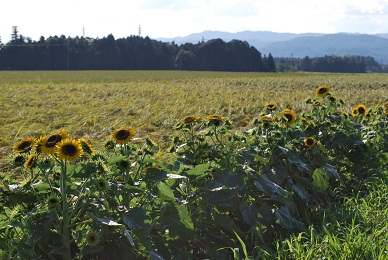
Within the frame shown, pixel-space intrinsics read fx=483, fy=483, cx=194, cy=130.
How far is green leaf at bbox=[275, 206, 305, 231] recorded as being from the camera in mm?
3451

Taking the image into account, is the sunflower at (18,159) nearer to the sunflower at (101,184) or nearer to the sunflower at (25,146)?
the sunflower at (25,146)

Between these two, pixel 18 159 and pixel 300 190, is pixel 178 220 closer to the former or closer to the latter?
pixel 18 159

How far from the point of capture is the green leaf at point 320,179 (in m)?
4.12

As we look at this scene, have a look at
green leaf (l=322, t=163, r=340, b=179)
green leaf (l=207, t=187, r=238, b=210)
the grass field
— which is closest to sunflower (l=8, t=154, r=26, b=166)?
green leaf (l=207, t=187, r=238, b=210)

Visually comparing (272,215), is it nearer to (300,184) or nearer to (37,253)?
(300,184)

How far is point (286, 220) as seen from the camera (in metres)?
3.48

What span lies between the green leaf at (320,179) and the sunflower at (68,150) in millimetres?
2386

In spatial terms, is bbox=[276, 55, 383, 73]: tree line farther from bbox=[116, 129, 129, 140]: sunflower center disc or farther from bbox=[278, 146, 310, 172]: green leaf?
bbox=[116, 129, 129, 140]: sunflower center disc

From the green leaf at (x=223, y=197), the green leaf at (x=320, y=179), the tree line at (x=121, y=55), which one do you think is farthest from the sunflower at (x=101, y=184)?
the tree line at (x=121, y=55)

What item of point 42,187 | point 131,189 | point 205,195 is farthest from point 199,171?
point 42,187

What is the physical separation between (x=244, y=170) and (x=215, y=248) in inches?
27.2

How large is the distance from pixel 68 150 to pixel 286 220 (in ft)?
5.84

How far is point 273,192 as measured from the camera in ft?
11.5

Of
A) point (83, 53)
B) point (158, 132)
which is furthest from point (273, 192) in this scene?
point (83, 53)
